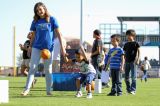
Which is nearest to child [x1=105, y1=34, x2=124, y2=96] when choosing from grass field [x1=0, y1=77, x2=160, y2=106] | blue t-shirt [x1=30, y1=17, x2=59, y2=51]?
grass field [x1=0, y1=77, x2=160, y2=106]

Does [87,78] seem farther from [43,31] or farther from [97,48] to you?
[97,48]

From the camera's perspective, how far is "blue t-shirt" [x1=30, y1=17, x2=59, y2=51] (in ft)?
42.6

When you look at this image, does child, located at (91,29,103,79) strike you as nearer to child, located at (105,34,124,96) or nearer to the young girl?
child, located at (105,34,124,96)

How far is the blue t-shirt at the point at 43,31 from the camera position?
12977 millimetres

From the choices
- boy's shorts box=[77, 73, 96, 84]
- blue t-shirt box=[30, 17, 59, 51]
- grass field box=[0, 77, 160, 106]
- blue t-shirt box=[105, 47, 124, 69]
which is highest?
blue t-shirt box=[30, 17, 59, 51]

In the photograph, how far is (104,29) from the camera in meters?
66.8

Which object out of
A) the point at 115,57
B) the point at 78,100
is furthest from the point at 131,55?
the point at 78,100

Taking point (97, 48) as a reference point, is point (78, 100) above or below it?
below

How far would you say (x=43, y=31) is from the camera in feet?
42.7

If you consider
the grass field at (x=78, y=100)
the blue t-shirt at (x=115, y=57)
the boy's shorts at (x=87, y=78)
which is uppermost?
the blue t-shirt at (x=115, y=57)

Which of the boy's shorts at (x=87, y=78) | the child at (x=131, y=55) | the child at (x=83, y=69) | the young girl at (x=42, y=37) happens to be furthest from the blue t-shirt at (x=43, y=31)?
the child at (x=131, y=55)

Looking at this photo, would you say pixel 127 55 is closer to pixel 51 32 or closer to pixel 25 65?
pixel 51 32

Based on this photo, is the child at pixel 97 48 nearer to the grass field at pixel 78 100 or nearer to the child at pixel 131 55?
the child at pixel 131 55

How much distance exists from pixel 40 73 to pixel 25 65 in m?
40.0
